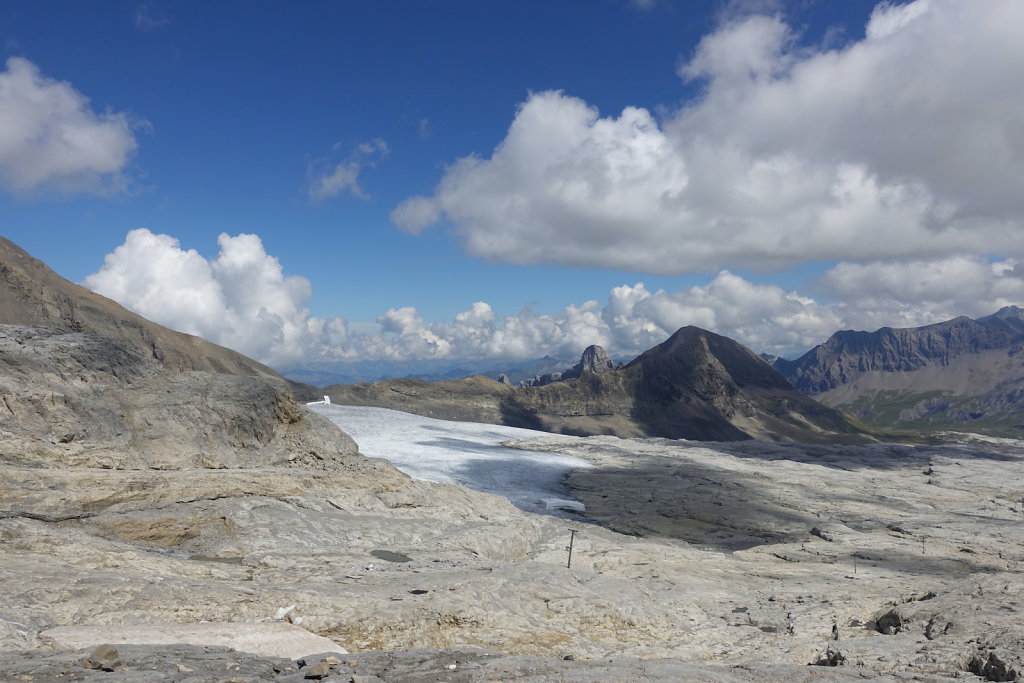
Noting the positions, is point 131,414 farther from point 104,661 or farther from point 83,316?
point 83,316

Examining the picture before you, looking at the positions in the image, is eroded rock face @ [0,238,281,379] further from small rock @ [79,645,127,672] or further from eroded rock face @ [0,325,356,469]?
small rock @ [79,645,127,672]

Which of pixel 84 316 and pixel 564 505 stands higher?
pixel 84 316

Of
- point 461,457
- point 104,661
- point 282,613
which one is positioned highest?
point 104,661

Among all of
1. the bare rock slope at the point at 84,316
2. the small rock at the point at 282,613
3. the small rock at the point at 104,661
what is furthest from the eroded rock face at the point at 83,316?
the small rock at the point at 104,661

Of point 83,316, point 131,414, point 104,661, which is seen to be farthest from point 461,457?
point 83,316

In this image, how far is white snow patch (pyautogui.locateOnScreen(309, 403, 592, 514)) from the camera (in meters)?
57.2

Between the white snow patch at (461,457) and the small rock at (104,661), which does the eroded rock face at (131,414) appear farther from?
the white snow patch at (461,457)

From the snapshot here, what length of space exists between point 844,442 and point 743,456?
267 ft

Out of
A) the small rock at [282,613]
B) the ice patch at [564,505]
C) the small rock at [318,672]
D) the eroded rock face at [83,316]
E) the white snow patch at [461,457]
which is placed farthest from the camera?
the eroded rock face at [83,316]

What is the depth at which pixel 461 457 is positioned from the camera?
70500 millimetres

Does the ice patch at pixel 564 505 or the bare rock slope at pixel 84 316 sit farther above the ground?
the bare rock slope at pixel 84 316

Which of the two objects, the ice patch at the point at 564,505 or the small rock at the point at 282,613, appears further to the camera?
the ice patch at the point at 564,505

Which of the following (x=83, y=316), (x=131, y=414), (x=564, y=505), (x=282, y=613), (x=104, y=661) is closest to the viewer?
(x=104, y=661)

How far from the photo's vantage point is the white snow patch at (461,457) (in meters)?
57.2
